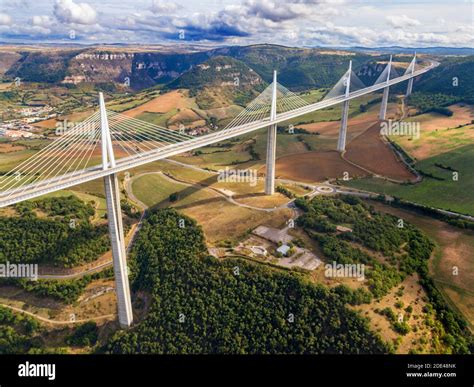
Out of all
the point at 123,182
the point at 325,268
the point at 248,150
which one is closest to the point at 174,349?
the point at 325,268

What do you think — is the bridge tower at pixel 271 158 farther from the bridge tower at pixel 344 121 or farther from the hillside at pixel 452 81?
the hillside at pixel 452 81

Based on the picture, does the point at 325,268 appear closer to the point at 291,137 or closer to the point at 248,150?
the point at 248,150

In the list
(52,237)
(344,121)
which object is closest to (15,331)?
(52,237)

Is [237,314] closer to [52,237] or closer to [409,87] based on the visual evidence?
[52,237]

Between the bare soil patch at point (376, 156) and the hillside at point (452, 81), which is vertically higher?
the hillside at point (452, 81)

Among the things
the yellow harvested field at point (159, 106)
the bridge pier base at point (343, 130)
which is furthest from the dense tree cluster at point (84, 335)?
the yellow harvested field at point (159, 106)

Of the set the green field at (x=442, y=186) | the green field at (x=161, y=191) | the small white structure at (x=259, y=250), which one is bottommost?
the small white structure at (x=259, y=250)
